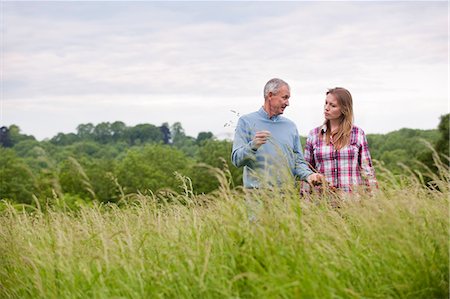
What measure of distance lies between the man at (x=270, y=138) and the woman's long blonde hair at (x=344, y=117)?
45 centimetres

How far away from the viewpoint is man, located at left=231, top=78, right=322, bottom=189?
23.1 ft

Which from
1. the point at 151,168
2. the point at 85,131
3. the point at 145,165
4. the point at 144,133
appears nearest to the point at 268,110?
the point at 145,165

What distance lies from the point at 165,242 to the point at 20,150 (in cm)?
10670

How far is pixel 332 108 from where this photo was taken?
24.3 feet

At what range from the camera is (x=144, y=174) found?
67.1m

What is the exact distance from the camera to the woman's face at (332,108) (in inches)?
291

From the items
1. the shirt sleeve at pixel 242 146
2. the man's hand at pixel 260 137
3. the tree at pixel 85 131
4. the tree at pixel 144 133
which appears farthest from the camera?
the tree at pixel 144 133

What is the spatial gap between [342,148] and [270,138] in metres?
0.85

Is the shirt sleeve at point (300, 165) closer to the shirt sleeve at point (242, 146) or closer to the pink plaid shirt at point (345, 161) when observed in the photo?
the pink plaid shirt at point (345, 161)

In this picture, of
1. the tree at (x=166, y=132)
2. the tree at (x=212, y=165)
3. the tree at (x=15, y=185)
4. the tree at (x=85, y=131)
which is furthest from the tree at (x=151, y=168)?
the tree at (x=166, y=132)

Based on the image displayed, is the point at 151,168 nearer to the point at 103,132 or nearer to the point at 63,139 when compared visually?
the point at 63,139

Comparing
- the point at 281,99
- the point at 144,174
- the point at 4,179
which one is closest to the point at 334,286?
the point at 281,99

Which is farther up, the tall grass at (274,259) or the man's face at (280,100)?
the man's face at (280,100)

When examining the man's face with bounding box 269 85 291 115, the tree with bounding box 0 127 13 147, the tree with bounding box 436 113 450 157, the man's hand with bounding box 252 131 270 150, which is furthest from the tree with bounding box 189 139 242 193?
the tree with bounding box 0 127 13 147
